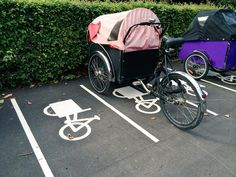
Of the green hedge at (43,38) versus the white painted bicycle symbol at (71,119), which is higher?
the green hedge at (43,38)

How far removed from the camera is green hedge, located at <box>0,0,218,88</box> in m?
4.90

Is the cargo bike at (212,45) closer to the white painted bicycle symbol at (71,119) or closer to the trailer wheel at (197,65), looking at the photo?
the trailer wheel at (197,65)

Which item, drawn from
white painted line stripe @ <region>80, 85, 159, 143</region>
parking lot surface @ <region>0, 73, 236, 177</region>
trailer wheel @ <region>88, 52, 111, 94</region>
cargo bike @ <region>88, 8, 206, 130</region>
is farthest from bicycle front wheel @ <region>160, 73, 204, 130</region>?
trailer wheel @ <region>88, 52, 111, 94</region>

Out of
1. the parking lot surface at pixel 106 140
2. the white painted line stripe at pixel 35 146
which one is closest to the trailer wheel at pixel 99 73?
the parking lot surface at pixel 106 140

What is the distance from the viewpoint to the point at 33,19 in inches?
200

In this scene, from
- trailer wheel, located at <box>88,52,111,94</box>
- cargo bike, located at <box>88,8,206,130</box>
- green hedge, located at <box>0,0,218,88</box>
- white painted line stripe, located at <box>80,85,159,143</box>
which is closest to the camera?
white painted line stripe, located at <box>80,85,159,143</box>

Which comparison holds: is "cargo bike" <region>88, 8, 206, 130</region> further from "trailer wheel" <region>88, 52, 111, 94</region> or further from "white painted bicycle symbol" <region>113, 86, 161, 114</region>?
"white painted bicycle symbol" <region>113, 86, 161, 114</region>

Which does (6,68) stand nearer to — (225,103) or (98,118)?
(98,118)

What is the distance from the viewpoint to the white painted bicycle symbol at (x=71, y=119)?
3.63m

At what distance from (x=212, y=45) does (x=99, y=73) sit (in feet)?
9.53

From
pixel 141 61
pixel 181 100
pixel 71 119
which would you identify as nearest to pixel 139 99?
pixel 141 61

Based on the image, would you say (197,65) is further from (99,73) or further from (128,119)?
(128,119)

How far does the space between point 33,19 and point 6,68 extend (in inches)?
47.8

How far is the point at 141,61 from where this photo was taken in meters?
4.68
